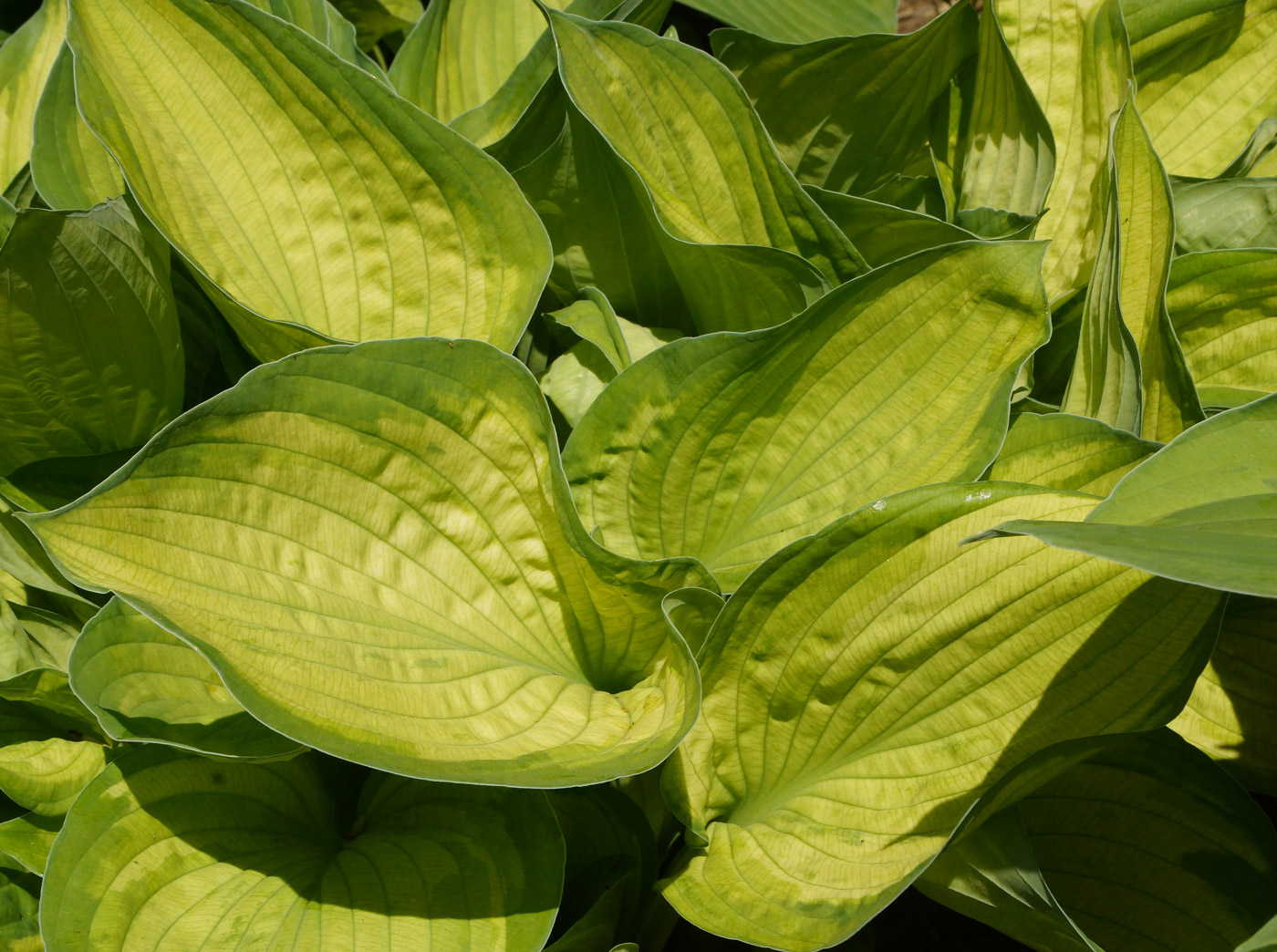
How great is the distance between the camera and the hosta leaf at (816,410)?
2.36 feet

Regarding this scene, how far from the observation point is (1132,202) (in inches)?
32.2

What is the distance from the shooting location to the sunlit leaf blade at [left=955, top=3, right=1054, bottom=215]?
35.8 inches

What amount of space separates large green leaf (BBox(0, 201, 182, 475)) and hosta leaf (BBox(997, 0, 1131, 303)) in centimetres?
75

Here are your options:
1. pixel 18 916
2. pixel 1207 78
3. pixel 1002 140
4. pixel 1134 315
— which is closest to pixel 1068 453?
pixel 1134 315

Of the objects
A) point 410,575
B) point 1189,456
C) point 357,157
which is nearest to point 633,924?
point 410,575

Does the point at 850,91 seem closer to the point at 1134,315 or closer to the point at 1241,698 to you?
the point at 1134,315

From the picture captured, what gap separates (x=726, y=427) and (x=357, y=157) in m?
0.37

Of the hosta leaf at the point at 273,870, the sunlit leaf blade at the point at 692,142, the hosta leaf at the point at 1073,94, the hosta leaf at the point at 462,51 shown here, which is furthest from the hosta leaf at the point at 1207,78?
the hosta leaf at the point at 273,870

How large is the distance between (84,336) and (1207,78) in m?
1.11

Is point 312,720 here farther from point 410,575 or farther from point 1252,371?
point 1252,371

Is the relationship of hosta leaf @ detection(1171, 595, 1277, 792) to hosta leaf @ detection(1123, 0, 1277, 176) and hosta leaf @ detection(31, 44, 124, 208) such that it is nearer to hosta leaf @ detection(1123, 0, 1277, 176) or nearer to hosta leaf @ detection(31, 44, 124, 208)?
hosta leaf @ detection(1123, 0, 1277, 176)

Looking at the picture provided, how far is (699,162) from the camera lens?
902 millimetres

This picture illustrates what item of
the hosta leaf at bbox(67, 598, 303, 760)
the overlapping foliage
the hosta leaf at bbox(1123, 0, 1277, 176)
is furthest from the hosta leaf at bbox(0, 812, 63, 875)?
the hosta leaf at bbox(1123, 0, 1277, 176)

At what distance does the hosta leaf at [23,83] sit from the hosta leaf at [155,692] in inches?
24.8
